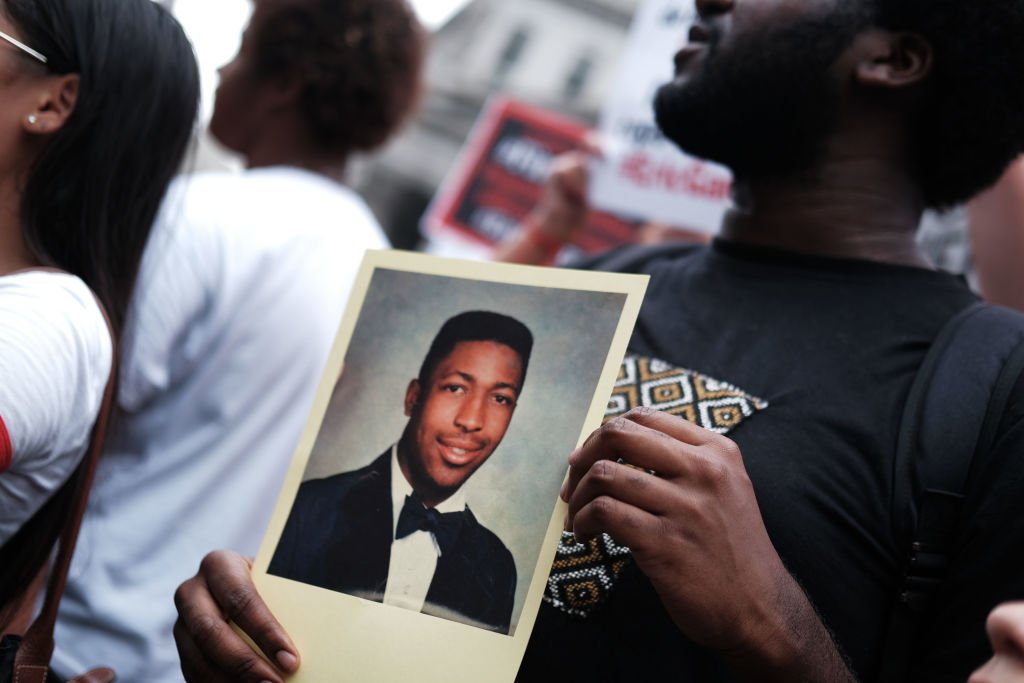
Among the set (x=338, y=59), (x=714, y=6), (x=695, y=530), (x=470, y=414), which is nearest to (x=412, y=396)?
(x=470, y=414)

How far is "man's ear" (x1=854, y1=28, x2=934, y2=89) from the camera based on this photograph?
1.82m

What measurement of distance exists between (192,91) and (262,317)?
0.60 m

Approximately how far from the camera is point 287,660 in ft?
4.21

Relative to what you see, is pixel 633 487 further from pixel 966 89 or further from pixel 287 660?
pixel 966 89

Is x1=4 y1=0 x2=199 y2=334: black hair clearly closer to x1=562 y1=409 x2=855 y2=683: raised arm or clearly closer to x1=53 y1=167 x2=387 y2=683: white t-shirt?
x1=53 y1=167 x2=387 y2=683: white t-shirt

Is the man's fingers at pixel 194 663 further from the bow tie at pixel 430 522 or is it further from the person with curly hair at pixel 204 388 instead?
the person with curly hair at pixel 204 388

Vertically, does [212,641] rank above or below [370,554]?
below

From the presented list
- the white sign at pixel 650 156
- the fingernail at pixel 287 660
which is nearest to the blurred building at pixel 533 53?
the white sign at pixel 650 156

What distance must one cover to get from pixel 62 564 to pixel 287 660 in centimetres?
50

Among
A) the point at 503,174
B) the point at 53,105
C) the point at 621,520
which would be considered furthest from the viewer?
the point at 503,174

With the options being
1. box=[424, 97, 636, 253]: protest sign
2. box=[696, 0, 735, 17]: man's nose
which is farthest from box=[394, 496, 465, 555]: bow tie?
box=[424, 97, 636, 253]: protest sign

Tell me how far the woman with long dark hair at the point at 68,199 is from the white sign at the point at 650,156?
1515mm

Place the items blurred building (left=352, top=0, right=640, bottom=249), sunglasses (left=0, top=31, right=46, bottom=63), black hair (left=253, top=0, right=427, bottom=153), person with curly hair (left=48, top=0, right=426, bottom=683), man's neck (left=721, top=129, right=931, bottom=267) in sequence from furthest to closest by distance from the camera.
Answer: blurred building (left=352, top=0, right=640, bottom=249) < black hair (left=253, top=0, right=427, bottom=153) < person with curly hair (left=48, top=0, right=426, bottom=683) < man's neck (left=721, top=129, right=931, bottom=267) < sunglasses (left=0, top=31, right=46, bottom=63)

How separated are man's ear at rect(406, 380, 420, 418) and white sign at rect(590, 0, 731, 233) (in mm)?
1633
